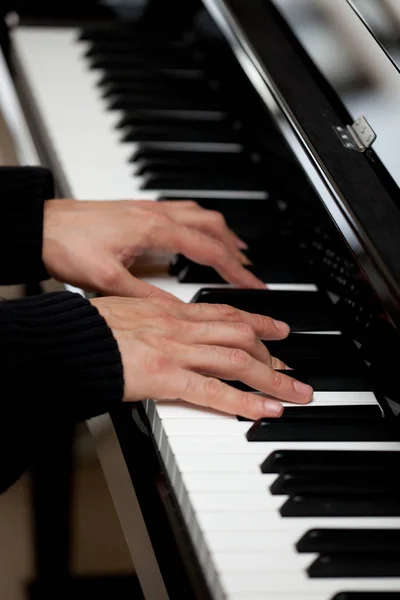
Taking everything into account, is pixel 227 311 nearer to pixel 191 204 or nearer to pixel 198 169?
pixel 191 204

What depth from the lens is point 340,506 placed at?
0.98 m

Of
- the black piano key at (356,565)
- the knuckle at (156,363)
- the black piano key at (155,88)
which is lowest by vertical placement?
the black piano key at (356,565)

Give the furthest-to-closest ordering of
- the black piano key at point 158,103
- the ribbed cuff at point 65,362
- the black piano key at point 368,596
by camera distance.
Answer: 1. the black piano key at point 158,103
2. the ribbed cuff at point 65,362
3. the black piano key at point 368,596

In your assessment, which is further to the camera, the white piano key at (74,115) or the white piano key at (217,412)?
the white piano key at (74,115)

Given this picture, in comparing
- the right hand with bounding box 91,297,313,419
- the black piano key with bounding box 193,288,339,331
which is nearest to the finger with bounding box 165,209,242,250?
the black piano key with bounding box 193,288,339,331

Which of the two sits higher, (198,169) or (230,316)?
(198,169)

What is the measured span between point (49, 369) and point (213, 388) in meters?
0.19

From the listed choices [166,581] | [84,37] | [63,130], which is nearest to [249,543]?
[166,581]

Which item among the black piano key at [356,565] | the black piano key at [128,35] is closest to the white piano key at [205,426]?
the black piano key at [356,565]

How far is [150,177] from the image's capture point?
1606mm

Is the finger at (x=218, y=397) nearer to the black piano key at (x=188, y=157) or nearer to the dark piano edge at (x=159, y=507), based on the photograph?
the dark piano edge at (x=159, y=507)

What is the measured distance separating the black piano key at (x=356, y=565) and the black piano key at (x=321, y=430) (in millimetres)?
176

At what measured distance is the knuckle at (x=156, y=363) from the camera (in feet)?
3.62

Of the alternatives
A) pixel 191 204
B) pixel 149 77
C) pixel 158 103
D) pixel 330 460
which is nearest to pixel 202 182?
pixel 191 204
